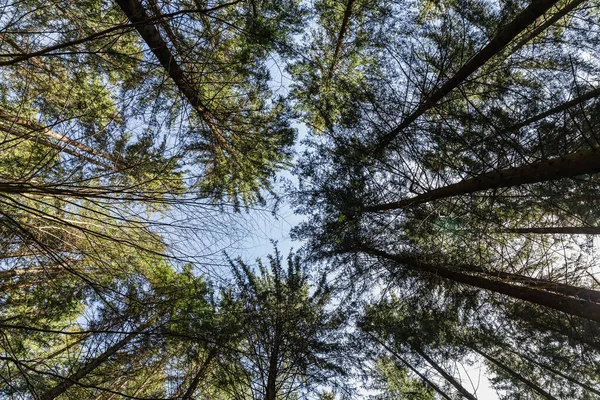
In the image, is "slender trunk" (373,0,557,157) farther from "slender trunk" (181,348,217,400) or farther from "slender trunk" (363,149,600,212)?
"slender trunk" (181,348,217,400)

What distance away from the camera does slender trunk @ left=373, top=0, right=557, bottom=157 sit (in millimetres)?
3516

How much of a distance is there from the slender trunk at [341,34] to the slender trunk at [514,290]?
4.50 meters

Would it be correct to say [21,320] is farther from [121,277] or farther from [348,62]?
[348,62]

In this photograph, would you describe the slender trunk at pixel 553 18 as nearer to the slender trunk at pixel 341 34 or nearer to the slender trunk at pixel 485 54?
the slender trunk at pixel 485 54

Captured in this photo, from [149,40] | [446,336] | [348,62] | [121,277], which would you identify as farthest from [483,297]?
[149,40]

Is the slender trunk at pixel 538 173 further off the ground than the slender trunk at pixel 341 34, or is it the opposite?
the slender trunk at pixel 341 34

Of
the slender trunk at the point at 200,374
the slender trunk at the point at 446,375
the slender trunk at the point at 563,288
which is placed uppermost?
the slender trunk at the point at 563,288

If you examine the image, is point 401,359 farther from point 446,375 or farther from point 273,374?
point 273,374

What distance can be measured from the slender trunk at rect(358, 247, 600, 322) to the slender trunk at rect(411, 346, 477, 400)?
1.84 metres

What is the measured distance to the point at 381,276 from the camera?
638cm

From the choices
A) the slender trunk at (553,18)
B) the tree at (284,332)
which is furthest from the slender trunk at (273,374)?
the slender trunk at (553,18)

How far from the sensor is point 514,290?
4.39 m

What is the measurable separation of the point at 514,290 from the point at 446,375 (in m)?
3.10

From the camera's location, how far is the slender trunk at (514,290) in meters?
3.45
